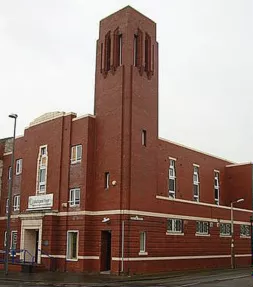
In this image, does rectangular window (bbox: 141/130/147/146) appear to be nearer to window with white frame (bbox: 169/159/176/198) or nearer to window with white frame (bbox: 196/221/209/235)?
window with white frame (bbox: 169/159/176/198)

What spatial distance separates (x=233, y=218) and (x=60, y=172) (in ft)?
60.1

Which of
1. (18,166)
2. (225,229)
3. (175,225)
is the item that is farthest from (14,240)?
(225,229)

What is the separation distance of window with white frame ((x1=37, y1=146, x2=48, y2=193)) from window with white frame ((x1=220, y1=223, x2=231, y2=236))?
55.7 feet

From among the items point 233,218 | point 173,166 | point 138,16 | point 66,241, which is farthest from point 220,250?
point 138,16

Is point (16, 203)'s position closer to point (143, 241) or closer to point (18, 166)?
A: point (18, 166)

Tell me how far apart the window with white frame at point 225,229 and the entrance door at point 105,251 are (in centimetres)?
1348

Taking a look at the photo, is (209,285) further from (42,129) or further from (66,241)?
(42,129)

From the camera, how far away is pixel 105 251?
1319 inches

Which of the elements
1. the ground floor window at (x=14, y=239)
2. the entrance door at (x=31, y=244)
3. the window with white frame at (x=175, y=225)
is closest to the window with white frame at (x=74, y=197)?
the entrance door at (x=31, y=244)

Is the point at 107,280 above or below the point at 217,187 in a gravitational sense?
below

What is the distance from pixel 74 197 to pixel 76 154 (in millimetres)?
3367

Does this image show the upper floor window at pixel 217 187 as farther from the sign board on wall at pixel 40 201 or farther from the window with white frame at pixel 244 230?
the sign board on wall at pixel 40 201

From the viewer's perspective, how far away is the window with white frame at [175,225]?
35941 millimetres

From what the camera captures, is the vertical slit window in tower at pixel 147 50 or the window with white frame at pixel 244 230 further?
the window with white frame at pixel 244 230
